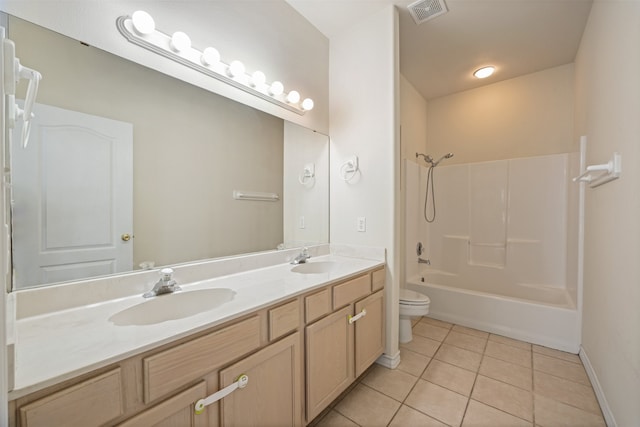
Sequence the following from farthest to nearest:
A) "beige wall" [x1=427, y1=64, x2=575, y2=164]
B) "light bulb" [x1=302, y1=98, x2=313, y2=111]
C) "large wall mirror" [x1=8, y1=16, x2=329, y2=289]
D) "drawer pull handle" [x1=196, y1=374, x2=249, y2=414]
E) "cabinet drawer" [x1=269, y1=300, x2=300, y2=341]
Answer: "beige wall" [x1=427, y1=64, x2=575, y2=164] → "light bulb" [x1=302, y1=98, x2=313, y2=111] → "cabinet drawer" [x1=269, y1=300, x2=300, y2=341] → "large wall mirror" [x1=8, y1=16, x2=329, y2=289] → "drawer pull handle" [x1=196, y1=374, x2=249, y2=414]

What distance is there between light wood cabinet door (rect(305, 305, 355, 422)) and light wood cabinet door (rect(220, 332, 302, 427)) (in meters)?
0.08

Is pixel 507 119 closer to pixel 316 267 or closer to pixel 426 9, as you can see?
pixel 426 9

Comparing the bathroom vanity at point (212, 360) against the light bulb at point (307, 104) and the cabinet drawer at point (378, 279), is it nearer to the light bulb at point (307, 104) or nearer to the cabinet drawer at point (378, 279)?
the cabinet drawer at point (378, 279)

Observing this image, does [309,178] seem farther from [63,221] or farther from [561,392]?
[561,392]

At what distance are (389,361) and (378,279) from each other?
63 centimetres

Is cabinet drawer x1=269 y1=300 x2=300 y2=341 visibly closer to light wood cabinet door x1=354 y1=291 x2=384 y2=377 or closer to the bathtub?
light wood cabinet door x1=354 y1=291 x2=384 y2=377

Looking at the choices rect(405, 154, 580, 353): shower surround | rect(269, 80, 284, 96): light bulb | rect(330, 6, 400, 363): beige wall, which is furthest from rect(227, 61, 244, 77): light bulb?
rect(405, 154, 580, 353): shower surround

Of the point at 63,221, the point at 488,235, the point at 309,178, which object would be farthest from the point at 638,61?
the point at 63,221

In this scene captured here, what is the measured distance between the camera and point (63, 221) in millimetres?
1043

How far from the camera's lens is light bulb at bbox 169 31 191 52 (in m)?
1.27

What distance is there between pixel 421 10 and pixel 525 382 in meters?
2.69

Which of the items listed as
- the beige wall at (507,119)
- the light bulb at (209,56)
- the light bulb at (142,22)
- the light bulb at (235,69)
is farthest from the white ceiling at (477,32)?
the light bulb at (142,22)

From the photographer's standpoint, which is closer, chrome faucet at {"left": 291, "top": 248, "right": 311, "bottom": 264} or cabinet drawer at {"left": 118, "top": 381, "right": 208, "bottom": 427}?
cabinet drawer at {"left": 118, "top": 381, "right": 208, "bottom": 427}

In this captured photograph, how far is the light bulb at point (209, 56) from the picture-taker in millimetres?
1409
